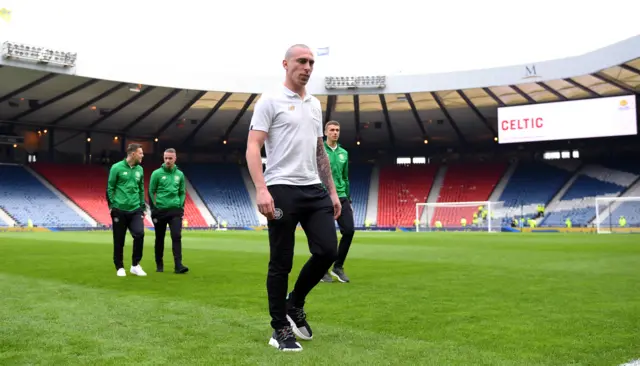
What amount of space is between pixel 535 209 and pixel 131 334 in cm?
3898

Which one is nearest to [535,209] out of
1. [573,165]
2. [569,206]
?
[569,206]

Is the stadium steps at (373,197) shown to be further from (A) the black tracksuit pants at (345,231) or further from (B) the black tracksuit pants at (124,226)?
(A) the black tracksuit pants at (345,231)

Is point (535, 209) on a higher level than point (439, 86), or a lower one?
lower

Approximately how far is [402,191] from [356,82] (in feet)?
50.2

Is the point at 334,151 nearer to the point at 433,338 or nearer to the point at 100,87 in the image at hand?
the point at 433,338

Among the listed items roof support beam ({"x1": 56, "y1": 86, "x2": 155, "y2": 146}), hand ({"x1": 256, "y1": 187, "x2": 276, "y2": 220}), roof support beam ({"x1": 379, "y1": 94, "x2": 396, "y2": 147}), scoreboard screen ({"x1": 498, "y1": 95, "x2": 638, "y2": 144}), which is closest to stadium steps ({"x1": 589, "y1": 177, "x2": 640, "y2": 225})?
scoreboard screen ({"x1": 498, "y1": 95, "x2": 638, "y2": 144})

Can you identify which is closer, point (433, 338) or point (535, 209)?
point (433, 338)

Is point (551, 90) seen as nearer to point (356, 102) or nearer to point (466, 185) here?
point (356, 102)

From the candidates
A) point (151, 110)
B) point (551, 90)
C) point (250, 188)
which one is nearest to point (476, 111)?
point (551, 90)

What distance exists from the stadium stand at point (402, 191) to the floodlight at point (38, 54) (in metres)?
24.3

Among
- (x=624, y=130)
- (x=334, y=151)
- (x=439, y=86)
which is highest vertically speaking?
(x=439, y=86)

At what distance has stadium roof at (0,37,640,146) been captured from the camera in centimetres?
3056

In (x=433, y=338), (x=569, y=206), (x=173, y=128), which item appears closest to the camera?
(x=433, y=338)

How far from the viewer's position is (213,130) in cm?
4597
